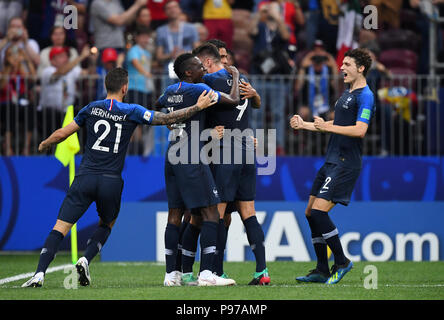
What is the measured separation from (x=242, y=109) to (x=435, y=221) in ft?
16.9

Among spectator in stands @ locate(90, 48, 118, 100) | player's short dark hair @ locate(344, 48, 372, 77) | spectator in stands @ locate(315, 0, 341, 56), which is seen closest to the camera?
player's short dark hair @ locate(344, 48, 372, 77)

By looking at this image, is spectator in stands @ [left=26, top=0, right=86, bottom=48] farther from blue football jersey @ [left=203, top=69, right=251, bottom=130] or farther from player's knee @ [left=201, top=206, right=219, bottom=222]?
player's knee @ [left=201, top=206, right=219, bottom=222]

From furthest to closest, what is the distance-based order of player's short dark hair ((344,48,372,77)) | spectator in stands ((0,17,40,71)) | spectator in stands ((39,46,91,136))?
spectator in stands ((0,17,40,71)) → spectator in stands ((39,46,91,136)) → player's short dark hair ((344,48,372,77))

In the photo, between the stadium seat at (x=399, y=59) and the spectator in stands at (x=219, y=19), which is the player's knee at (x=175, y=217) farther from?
the stadium seat at (x=399, y=59)

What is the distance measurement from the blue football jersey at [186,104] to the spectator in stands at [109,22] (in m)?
6.53

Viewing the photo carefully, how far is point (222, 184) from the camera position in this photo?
28.7 ft

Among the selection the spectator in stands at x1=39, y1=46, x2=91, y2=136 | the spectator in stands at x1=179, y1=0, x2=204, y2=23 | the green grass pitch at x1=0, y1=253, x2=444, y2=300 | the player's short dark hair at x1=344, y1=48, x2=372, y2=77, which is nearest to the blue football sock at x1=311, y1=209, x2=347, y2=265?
the green grass pitch at x1=0, y1=253, x2=444, y2=300

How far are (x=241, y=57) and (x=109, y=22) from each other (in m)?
2.42

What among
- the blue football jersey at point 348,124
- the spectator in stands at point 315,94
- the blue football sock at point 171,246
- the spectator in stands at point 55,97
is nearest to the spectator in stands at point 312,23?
the spectator in stands at point 315,94

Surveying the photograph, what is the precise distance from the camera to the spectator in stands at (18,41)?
47.7 feet

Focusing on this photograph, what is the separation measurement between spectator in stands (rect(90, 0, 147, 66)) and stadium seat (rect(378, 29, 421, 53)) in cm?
444

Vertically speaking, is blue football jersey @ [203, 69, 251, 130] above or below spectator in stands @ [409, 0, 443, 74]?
below

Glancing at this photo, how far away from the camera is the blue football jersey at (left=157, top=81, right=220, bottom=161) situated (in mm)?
8430
